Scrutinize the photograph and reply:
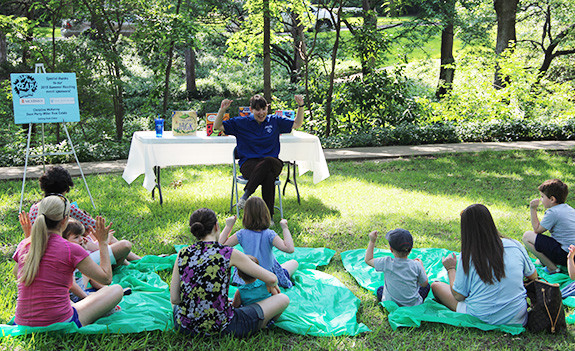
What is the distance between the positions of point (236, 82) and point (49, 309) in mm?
16948

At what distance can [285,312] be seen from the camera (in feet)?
11.6

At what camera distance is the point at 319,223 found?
579 cm

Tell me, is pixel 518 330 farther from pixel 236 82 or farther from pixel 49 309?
pixel 236 82

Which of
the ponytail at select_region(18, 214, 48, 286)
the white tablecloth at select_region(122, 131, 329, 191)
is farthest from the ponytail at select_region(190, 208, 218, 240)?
the white tablecloth at select_region(122, 131, 329, 191)

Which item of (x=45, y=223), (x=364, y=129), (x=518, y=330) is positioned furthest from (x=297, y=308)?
(x=364, y=129)

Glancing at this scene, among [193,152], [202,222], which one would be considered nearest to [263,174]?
[193,152]

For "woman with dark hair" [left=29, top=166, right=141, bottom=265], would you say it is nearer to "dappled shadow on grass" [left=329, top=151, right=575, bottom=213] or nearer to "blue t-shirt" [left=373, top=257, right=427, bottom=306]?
"blue t-shirt" [left=373, top=257, right=427, bottom=306]

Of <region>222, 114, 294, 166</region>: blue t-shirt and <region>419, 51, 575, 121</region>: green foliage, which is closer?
<region>222, 114, 294, 166</region>: blue t-shirt

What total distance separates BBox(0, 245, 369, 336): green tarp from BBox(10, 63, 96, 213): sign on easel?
208 cm

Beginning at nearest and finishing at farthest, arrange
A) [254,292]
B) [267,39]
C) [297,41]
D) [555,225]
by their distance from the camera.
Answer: [254,292] → [555,225] → [267,39] → [297,41]

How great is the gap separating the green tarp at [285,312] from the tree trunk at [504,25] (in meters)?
10.1

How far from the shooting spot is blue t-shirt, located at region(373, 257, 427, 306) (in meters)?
3.54

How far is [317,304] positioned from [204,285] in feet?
3.77

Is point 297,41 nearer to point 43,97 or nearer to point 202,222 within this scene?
point 43,97
